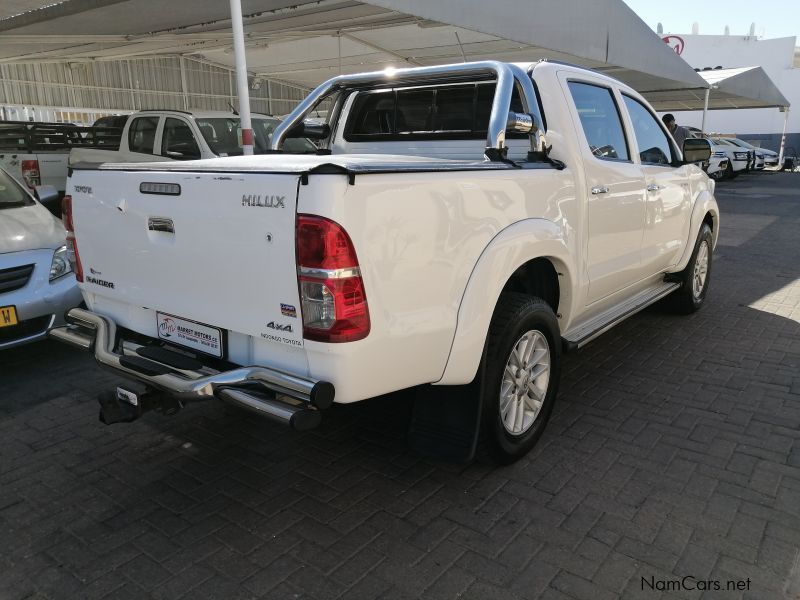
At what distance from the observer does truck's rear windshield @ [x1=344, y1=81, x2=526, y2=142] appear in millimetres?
3842

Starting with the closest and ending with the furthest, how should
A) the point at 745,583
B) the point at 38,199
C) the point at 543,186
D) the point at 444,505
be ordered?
1. the point at 745,583
2. the point at 444,505
3. the point at 543,186
4. the point at 38,199

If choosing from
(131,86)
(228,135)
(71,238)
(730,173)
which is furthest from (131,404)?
(730,173)

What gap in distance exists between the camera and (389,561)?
2537mm

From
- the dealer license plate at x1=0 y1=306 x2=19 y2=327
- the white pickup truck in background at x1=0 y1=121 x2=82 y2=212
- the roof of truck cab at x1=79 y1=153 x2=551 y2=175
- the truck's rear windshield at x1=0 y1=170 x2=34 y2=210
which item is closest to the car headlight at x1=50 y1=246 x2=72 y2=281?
the dealer license plate at x1=0 y1=306 x2=19 y2=327

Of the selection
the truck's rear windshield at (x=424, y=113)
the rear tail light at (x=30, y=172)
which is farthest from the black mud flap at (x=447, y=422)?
the rear tail light at (x=30, y=172)

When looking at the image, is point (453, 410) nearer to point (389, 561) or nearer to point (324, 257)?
point (389, 561)

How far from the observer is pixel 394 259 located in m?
2.38

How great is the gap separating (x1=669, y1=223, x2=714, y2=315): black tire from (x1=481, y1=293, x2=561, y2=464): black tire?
8.93 feet

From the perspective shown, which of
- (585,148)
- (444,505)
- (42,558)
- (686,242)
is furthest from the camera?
(686,242)

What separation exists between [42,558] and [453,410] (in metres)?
1.81

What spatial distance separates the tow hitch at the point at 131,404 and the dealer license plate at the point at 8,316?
1824mm

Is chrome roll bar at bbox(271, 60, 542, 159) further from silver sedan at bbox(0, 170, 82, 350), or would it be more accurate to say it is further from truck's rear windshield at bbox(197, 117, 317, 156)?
truck's rear windshield at bbox(197, 117, 317, 156)

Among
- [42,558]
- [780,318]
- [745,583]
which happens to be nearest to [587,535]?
[745,583]

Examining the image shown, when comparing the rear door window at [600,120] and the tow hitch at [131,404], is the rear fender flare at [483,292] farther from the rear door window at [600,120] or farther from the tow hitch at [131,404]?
the tow hitch at [131,404]
